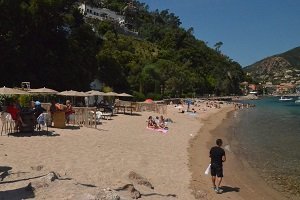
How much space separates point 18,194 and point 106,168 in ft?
14.1

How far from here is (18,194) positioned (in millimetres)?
7805

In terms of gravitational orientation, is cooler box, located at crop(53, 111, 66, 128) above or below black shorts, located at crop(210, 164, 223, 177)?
above

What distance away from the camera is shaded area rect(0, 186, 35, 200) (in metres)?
7.62

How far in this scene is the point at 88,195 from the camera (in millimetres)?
7445

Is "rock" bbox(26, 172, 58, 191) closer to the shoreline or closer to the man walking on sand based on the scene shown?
the shoreline

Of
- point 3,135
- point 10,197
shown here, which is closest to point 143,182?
point 10,197

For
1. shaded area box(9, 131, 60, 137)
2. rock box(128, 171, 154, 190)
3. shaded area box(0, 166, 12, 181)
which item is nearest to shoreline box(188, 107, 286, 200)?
rock box(128, 171, 154, 190)

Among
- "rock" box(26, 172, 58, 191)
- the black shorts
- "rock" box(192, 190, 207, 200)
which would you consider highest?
"rock" box(26, 172, 58, 191)

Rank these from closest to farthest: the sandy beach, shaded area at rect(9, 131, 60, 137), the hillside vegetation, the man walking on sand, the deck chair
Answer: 1. the sandy beach
2. the man walking on sand
3. shaded area at rect(9, 131, 60, 137)
4. the deck chair
5. the hillside vegetation

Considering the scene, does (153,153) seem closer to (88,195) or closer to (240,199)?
(240,199)

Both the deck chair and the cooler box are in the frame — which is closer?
the deck chair

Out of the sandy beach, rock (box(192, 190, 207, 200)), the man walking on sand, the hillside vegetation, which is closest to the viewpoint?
the sandy beach

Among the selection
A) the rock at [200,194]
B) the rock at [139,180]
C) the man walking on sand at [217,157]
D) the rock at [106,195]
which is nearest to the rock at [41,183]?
the rock at [106,195]

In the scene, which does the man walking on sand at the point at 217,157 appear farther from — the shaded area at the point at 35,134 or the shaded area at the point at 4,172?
the shaded area at the point at 35,134
